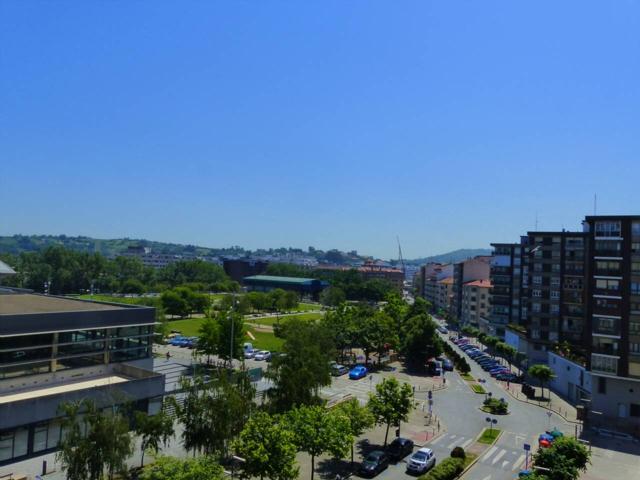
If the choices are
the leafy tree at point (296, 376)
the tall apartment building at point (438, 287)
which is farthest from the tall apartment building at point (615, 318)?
the tall apartment building at point (438, 287)

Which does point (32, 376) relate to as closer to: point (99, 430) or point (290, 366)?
point (99, 430)

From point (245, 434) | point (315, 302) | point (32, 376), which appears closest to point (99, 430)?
point (245, 434)

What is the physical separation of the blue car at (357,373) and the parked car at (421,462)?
2704cm

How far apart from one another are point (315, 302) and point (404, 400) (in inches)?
5525

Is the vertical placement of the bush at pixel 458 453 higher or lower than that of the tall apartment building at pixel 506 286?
lower

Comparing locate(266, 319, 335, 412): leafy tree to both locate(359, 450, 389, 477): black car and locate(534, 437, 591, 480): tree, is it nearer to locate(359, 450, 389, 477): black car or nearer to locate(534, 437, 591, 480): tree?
locate(359, 450, 389, 477): black car

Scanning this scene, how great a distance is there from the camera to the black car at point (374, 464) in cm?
3192

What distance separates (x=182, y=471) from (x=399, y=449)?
19.5 metres

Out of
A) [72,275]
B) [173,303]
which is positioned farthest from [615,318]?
[72,275]

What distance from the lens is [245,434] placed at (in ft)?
84.4

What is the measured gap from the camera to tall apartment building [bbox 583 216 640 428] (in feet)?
157

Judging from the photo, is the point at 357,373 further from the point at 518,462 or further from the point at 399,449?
the point at 518,462

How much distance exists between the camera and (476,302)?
118750 mm

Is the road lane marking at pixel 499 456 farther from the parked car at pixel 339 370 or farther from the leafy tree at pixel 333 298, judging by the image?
the leafy tree at pixel 333 298
